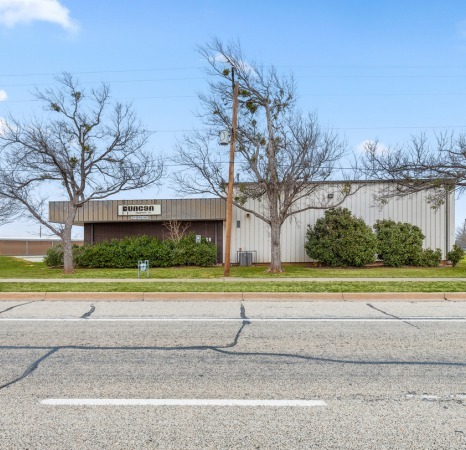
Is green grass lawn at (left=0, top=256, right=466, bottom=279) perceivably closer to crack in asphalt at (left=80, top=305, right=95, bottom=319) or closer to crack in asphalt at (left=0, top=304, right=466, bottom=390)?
crack in asphalt at (left=80, top=305, right=95, bottom=319)

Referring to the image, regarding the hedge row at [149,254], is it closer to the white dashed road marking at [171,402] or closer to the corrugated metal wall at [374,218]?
the corrugated metal wall at [374,218]

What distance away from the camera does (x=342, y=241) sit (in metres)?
25.4

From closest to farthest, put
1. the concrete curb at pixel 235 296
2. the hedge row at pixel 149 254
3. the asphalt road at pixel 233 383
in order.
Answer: the asphalt road at pixel 233 383, the concrete curb at pixel 235 296, the hedge row at pixel 149 254

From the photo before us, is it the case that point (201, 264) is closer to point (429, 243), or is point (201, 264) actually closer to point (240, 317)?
point (429, 243)

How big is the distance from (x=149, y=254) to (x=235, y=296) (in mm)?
14805

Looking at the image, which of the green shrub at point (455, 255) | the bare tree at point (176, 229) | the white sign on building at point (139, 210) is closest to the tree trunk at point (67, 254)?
the white sign on building at point (139, 210)

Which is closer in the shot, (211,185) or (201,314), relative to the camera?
(201,314)

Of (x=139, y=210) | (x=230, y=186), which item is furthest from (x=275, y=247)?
(x=139, y=210)

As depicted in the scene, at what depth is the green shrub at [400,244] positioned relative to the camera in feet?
85.6

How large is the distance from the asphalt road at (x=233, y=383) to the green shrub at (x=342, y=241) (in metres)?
16.5

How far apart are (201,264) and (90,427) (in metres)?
23.2

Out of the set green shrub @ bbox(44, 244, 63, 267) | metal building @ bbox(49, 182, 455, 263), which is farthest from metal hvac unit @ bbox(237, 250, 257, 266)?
green shrub @ bbox(44, 244, 63, 267)

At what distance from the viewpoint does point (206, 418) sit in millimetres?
4055

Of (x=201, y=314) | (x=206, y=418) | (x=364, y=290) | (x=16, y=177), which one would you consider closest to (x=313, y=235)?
(x=364, y=290)
